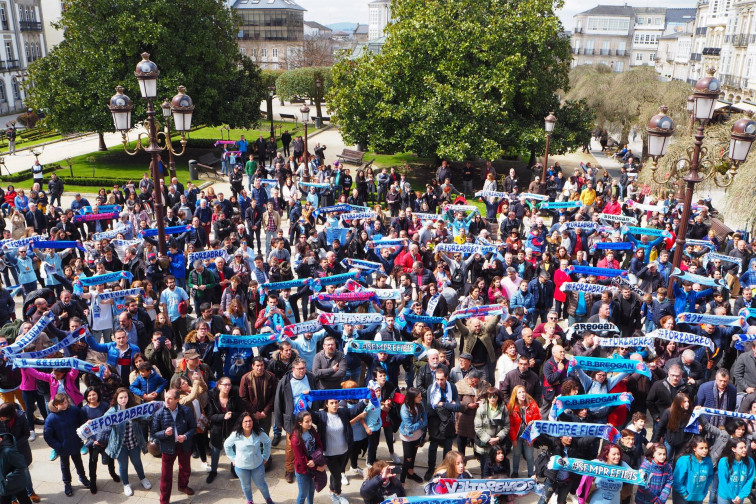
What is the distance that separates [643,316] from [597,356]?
2.76 m

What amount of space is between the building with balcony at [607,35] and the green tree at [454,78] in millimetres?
85927

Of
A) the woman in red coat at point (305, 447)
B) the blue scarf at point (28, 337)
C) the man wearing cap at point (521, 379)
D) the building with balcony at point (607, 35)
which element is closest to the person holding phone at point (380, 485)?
the woman in red coat at point (305, 447)

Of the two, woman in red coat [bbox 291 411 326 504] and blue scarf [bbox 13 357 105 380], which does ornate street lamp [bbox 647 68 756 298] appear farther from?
blue scarf [bbox 13 357 105 380]

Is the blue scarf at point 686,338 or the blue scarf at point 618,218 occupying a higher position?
the blue scarf at point 618,218

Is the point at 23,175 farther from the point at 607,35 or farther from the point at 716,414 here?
the point at 607,35

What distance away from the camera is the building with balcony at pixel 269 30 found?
3871 inches

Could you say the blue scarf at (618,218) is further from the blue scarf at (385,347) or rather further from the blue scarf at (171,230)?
the blue scarf at (171,230)

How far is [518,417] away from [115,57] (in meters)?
26.8

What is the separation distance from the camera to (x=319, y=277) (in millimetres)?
12617

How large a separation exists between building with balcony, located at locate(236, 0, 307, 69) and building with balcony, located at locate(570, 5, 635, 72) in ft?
149

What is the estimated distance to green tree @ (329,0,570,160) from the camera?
84.4 ft

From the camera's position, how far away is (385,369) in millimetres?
9242

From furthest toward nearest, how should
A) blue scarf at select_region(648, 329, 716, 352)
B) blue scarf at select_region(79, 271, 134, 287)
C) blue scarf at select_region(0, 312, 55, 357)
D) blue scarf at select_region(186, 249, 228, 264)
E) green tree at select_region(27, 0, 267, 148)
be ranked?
green tree at select_region(27, 0, 267, 148) < blue scarf at select_region(186, 249, 228, 264) < blue scarf at select_region(79, 271, 134, 287) < blue scarf at select_region(648, 329, 716, 352) < blue scarf at select_region(0, 312, 55, 357)

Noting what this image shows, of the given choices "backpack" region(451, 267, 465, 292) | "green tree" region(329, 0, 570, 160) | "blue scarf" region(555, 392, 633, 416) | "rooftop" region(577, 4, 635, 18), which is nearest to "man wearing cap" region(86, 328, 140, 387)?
"blue scarf" region(555, 392, 633, 416)
